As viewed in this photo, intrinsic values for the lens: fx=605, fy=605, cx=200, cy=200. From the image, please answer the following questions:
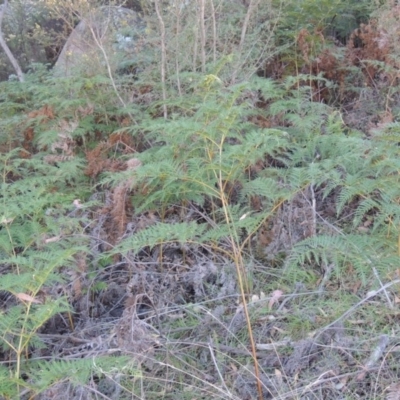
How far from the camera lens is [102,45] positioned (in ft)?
17.8

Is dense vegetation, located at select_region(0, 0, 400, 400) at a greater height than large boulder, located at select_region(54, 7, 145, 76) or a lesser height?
lesser

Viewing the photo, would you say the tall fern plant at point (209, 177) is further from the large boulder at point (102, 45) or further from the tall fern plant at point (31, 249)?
the large boulder at point (102, 45)

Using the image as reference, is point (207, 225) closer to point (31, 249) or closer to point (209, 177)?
point (209, 177)

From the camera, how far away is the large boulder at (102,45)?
541 centimetres

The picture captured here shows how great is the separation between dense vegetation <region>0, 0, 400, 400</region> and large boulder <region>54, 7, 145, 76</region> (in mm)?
Answer: 78

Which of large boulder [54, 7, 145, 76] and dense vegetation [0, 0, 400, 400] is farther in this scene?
large boulder [54, 7, 145, 76]

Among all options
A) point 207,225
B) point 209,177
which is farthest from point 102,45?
point 209,177

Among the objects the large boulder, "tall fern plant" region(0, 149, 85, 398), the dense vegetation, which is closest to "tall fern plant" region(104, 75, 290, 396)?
the dense vegetation

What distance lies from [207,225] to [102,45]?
2.39 m

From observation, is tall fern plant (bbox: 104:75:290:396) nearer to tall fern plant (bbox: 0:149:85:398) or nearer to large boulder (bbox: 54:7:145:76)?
tall fern plant (bbox: 0:149:85:398)

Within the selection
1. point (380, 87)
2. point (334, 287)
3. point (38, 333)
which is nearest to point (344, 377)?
point (334, 287)

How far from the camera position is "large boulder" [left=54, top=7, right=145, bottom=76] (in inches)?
213

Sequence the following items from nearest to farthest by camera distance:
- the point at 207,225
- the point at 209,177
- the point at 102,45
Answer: the point at 209,177 → the point at 207,225 → the point at 102,45

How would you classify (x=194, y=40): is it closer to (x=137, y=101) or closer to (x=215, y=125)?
(x=137, y=101)
